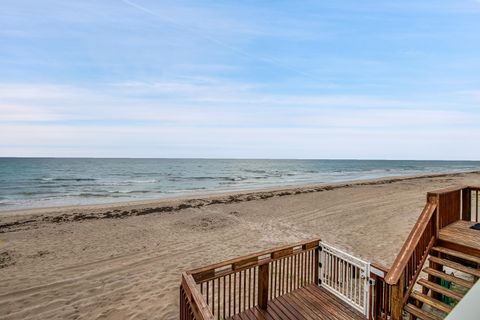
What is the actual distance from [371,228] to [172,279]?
9550 millimetres

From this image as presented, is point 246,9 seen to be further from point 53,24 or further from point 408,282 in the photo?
point 408,282

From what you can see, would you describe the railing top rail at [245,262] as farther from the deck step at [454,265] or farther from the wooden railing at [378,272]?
the deck step at [454,265]

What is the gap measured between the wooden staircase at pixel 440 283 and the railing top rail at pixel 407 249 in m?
0.82

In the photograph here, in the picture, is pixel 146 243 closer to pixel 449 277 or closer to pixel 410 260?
pixel 410 260

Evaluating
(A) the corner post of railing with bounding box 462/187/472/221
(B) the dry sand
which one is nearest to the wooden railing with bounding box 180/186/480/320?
(A) the corner post of railing with bounding box 462/187/472/221

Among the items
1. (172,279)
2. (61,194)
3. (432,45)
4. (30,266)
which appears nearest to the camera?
(172,279)

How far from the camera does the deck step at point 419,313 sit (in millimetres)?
4480

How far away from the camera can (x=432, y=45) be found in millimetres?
14953

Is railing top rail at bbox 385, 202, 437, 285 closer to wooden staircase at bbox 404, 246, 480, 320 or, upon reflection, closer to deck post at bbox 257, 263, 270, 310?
wooden staircase at bbox 404, 246, 480, 320

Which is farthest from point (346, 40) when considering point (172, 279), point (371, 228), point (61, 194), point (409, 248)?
point (61, 194)

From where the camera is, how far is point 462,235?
221 inches

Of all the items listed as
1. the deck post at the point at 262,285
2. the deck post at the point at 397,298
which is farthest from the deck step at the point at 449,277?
the deck post at the point at 262,285

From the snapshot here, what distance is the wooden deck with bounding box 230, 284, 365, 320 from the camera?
4922mm

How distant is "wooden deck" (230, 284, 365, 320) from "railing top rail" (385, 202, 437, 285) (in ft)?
3.89
